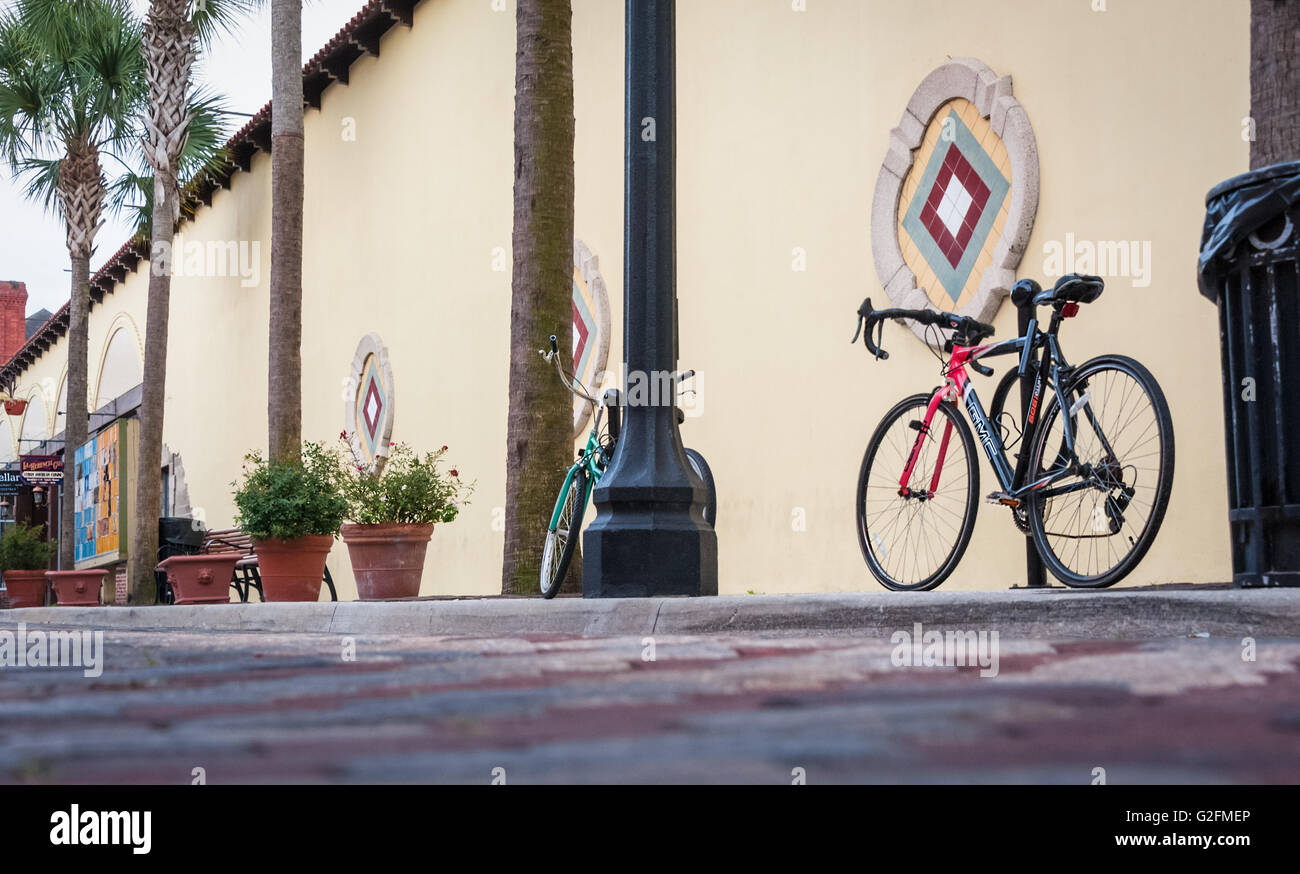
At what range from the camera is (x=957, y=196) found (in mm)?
8125

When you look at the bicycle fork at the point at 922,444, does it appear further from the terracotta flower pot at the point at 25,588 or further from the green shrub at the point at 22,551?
the green shrub at the point at 22,551

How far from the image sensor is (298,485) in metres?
10.3

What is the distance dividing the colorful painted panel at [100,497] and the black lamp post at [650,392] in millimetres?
20859

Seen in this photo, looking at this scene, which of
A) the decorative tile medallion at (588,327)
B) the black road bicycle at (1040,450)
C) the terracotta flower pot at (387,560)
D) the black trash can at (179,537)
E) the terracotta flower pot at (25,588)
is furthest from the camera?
the terracotta flower pot at (25,588)

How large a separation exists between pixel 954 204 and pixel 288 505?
4924 millimetres

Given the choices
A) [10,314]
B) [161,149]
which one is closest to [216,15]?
[161,149]

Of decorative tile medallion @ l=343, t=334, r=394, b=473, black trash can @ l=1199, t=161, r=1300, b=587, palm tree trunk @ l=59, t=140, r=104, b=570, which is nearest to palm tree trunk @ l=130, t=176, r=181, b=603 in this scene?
decorative tile medallion @ l=343, t=334, r=394, b=473

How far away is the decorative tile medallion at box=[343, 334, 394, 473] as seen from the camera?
627 inches

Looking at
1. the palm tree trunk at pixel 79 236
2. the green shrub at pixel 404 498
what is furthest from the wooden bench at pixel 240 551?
the palm tree trunk at pixel 79 236

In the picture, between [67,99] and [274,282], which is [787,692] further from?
[67,99]

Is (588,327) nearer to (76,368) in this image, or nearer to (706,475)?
(706,475)

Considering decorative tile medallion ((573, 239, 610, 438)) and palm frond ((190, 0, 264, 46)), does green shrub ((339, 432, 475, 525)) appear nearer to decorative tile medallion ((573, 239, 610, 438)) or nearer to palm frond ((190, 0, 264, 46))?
decorative tile medallion ((573, 239, 610, 438))

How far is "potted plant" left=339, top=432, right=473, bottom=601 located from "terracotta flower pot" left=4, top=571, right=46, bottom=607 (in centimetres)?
1426

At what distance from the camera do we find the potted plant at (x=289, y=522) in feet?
33.5
